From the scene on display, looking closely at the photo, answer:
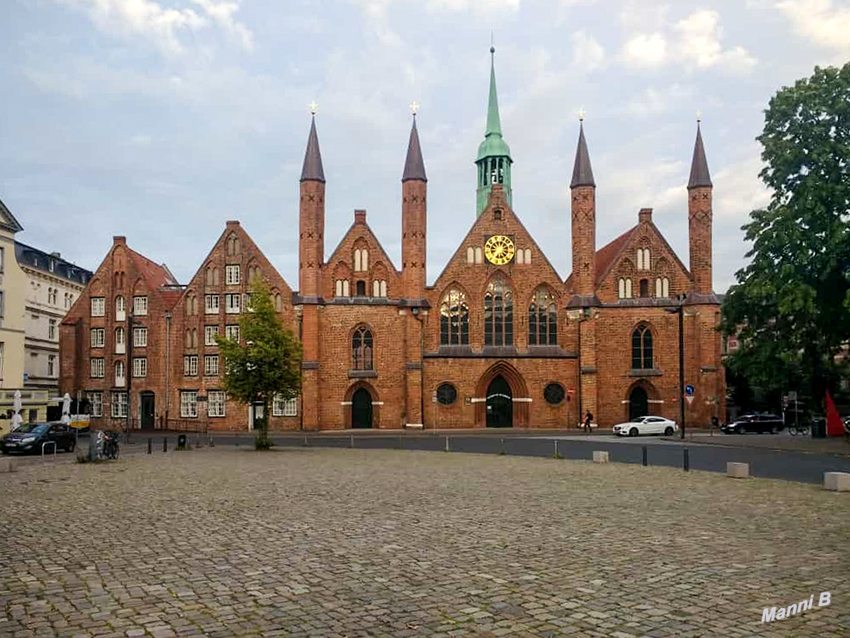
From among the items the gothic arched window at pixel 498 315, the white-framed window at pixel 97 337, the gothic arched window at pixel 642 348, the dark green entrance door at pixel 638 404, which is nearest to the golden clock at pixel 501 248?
the gothic arched window at pixel 498 315

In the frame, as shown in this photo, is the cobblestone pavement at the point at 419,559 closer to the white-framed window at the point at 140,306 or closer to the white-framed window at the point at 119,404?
the white-framed window at the point at 119,404

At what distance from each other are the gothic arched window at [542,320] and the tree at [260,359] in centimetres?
2345

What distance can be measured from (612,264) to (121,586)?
48755mm

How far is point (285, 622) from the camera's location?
7039mm

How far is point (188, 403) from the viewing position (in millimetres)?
52375

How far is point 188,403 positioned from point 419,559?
151 ft

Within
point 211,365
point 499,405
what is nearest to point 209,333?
point 211,365

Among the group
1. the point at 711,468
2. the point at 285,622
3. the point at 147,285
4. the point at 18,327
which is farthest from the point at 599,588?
the point at 147,285

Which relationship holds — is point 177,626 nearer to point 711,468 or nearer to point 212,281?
point 711,468

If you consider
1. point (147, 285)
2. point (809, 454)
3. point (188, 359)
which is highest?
point (147, 285)

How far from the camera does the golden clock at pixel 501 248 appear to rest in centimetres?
5384

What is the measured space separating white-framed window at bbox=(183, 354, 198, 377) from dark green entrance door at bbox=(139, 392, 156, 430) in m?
3.10

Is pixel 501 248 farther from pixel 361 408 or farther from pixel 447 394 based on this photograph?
pixel 361 408

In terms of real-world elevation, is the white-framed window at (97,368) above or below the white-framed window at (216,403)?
above
